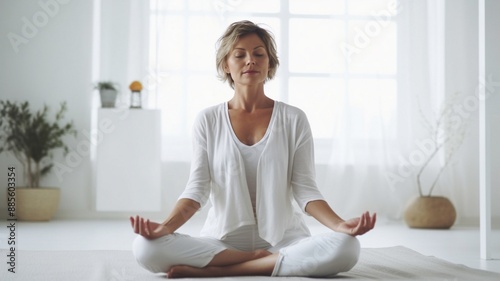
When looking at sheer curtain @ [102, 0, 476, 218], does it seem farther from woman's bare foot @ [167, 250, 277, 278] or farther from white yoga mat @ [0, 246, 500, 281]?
woman's bare foot @ [167, 250, 277, 278]

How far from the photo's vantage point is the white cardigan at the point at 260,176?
7.98 ft

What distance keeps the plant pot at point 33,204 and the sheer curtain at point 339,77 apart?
3.28ft

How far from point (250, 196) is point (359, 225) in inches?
19.2

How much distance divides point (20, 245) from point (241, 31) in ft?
5.98

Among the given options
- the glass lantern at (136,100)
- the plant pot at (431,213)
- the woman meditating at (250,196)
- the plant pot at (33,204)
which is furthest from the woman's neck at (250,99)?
the plant pot at (33,204)

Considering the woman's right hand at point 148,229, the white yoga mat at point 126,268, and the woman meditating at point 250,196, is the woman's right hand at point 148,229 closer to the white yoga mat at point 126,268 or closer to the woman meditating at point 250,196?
the woman meditating at point 250,196

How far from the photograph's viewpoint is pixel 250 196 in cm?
249

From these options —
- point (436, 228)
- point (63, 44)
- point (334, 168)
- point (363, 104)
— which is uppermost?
point (63, 44)

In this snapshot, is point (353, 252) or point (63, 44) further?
point (63, 44)

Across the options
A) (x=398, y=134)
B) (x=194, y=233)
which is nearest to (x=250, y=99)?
(x=194, y=233)

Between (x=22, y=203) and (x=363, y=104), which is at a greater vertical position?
(x=363, y=104)

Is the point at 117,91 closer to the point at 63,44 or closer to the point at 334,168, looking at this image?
the point at 63,44

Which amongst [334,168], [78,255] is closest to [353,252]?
[78,255]

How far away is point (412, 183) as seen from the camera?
Result: 5.79 m
